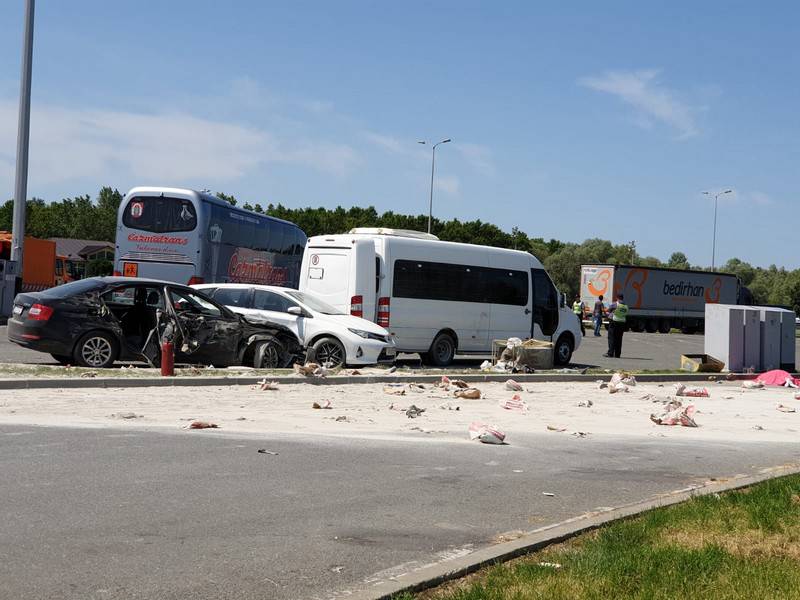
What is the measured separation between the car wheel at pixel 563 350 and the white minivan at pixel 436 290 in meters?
0.02

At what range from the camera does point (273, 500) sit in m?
7.04

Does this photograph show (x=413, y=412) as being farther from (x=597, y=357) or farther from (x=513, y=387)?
(x=597, y=357)

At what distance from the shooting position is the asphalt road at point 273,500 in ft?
17.1

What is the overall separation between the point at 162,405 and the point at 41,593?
7855 mm

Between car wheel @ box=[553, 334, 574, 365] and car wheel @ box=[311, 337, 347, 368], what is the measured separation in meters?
8.01

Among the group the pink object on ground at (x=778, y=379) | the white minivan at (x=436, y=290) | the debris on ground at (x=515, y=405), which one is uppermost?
the white minivan at (x=436, y=290)

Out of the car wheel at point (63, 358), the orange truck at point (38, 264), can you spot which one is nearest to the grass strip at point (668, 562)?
the car wheel at point (63, 358)

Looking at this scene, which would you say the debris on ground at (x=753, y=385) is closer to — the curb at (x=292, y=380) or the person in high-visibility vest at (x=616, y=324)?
the curb at (x=292, y=380)

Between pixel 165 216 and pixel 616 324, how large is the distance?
1266 cm

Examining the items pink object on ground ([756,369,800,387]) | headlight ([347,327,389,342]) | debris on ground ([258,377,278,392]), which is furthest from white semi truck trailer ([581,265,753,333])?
debris on ground ([258,377,278,392])

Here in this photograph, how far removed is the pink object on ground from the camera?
2133cm

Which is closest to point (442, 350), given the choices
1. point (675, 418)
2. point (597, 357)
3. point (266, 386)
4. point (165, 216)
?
point (597, 357)

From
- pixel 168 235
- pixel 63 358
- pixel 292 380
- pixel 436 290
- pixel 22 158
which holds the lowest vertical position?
pixel 292 380

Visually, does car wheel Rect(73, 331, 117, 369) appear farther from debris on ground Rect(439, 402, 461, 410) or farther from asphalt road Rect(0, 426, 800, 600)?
asphalt road Rect(0, 426, 800, 600)
